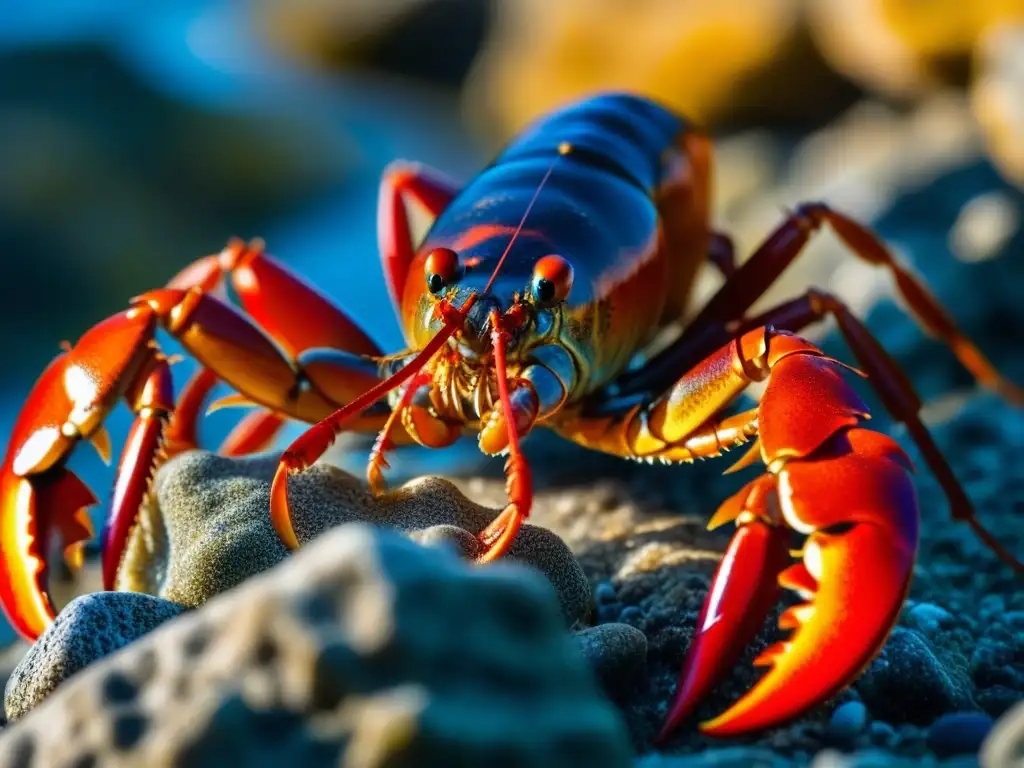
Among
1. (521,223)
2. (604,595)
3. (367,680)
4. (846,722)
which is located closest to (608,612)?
(604,595)

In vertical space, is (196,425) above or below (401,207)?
below

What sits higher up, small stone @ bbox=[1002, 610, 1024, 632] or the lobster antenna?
the lobster antenna

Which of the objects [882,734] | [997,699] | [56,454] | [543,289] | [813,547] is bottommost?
[997,699]

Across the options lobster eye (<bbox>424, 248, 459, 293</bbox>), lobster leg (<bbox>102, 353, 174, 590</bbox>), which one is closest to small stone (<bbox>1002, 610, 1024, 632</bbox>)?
lobster eye (<bbox>424, 248, 459, 293</bbox>)

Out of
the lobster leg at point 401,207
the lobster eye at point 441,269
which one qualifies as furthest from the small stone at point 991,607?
the lobster leg at point 401,207

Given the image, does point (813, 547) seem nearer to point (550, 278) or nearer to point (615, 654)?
point (615, 654)

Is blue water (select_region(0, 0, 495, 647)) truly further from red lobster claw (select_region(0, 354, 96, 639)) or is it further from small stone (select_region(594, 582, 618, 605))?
small stone (select_region(594, 582, 618, 605))
